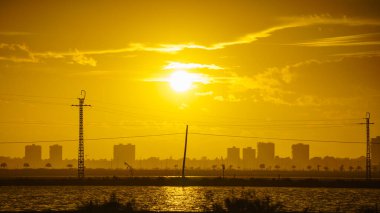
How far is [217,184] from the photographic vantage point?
18188 centimetres

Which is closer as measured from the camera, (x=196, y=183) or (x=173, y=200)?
(x=173, y=200)

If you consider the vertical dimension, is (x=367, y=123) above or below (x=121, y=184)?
above

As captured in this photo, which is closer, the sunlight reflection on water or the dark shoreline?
the sunlight reflection on water

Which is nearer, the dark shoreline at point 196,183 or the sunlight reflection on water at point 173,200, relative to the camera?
the sunlight reflection on water at point 173,200

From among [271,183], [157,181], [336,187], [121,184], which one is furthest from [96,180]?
[336,187]

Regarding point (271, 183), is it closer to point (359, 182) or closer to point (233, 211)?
point (359, 182)

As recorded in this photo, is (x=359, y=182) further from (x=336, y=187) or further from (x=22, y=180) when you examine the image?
(x=22, y=180)

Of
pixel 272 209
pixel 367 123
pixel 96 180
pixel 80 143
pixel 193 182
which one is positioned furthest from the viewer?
pixel 193 182

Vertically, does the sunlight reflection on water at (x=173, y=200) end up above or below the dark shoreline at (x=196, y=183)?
above

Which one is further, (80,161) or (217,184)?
(217,184)

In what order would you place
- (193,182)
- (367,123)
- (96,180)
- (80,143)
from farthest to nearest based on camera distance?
1. (193,182)
2. (96,180)
3. (367,123)
4. (80,143)

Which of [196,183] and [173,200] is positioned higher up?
[173,200]

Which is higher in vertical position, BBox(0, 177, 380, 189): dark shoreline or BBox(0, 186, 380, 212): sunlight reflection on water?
BBox(0, 186, 380, 212): sunlight reflection on water

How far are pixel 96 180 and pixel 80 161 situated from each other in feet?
115
